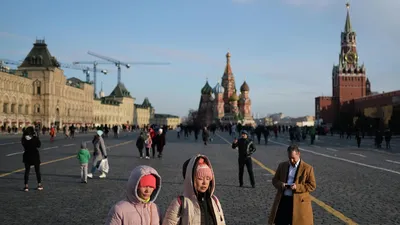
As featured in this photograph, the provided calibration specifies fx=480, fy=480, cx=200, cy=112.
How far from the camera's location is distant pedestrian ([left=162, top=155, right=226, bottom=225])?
3.79 metres

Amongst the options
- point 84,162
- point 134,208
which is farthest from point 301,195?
point 84,162

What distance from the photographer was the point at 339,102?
412ft

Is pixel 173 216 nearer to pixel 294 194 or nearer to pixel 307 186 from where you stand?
pixel 294 194

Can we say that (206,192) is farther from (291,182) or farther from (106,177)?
(106,177)

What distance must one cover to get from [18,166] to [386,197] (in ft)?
42.5

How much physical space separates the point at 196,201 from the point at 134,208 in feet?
1.66

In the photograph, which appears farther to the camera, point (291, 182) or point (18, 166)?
point (18, 166)

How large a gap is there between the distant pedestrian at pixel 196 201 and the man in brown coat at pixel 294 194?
236 cm

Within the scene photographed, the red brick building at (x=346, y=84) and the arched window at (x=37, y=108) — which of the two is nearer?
the arched window at (x=37, y=108)

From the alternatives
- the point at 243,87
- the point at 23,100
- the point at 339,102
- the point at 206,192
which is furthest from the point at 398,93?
the point at 206,192

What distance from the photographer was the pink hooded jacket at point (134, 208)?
363cm

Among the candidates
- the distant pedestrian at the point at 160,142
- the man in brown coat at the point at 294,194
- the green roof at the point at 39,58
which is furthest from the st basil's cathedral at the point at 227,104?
the man in brown coat at the point at 294,194

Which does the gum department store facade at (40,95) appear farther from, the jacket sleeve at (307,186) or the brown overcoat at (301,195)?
the jacket sleeve at (307,186)

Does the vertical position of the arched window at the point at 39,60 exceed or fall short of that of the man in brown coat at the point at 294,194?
it exceeds it
